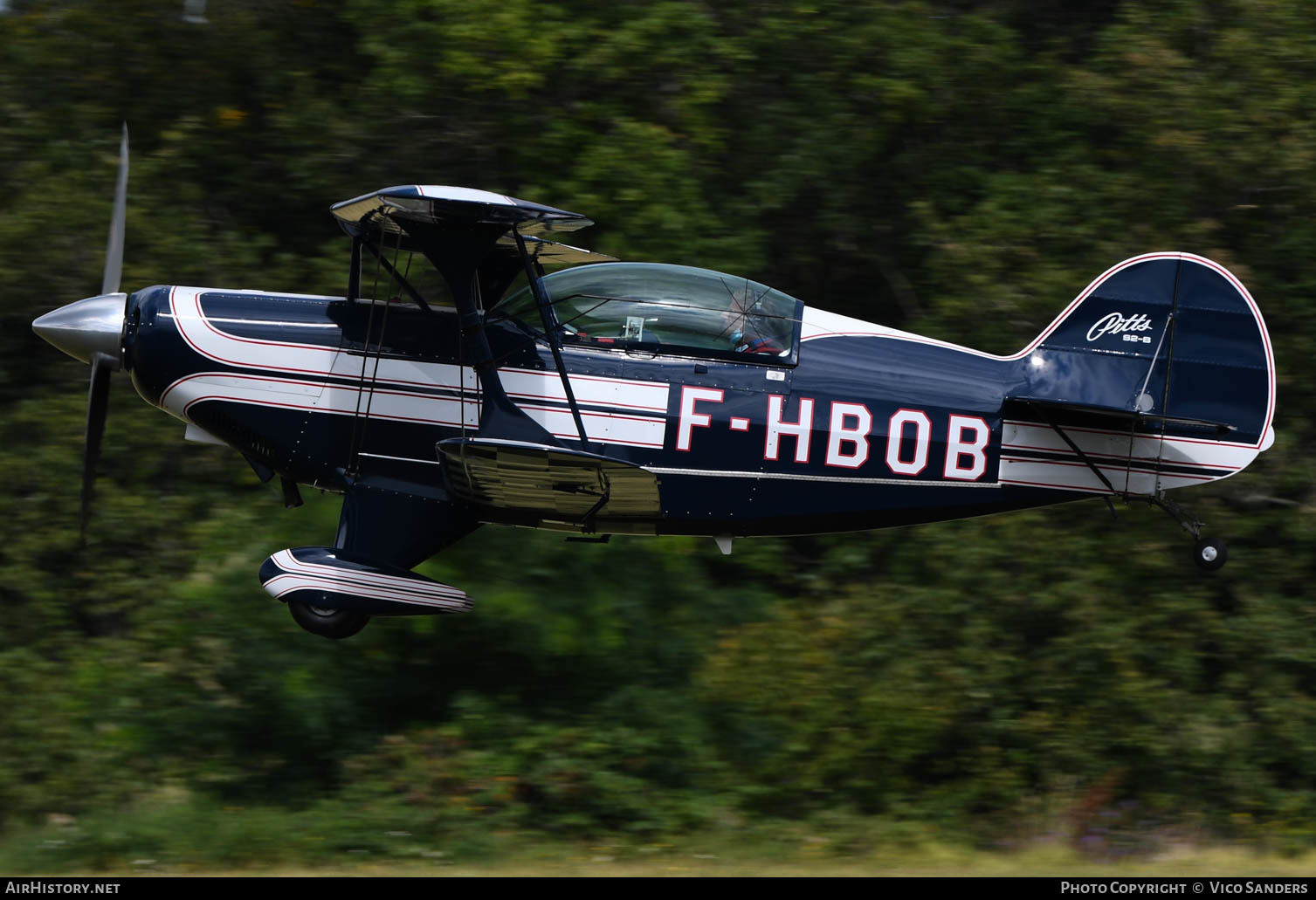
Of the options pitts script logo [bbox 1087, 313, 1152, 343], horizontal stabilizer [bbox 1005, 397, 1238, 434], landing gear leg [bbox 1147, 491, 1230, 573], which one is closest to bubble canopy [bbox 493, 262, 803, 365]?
horizontal stabilizer [bbox 1005, 397, 1238, 434]

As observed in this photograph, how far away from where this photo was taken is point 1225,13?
513 inches

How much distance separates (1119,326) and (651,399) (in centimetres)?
308

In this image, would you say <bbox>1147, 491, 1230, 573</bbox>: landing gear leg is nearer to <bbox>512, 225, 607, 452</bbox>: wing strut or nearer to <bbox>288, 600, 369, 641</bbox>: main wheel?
<bbox>512, 225, 607, 452</bbox>: wing strut

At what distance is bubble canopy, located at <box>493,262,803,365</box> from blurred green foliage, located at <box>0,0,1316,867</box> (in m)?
Answer: 2.93

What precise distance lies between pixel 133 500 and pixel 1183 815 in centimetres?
923

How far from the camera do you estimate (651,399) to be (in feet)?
26.8

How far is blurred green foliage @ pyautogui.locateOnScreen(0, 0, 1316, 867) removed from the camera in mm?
10383

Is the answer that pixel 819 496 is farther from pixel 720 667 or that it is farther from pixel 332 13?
pixel 332 13

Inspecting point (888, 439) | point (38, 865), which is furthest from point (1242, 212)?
point (38, 865)

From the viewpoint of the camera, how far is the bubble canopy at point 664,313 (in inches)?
326

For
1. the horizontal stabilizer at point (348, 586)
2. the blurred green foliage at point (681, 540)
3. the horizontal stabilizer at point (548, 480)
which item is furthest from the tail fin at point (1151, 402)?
the horizontal stabilizer at point (348, 586)

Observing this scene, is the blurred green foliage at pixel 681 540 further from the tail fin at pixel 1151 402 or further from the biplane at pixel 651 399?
the tail fin at pixel 1151 402

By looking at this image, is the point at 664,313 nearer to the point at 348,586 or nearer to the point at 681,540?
the point at 348,586

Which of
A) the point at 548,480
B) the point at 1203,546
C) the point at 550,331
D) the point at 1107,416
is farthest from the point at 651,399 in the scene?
the point at 1203,546
